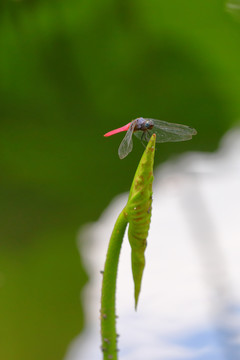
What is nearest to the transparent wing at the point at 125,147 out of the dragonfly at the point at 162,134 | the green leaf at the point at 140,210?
the dragonfly at the point at 162,134

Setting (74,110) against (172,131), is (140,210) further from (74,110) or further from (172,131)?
(74,110)

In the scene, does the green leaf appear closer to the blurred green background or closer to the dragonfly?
the dragonfly

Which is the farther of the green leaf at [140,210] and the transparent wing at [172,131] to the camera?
the transparent wing at [172,131]

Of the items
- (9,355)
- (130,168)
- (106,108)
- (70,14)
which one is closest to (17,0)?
(70,14)

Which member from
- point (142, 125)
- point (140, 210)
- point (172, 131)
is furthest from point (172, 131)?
point (140, 210)

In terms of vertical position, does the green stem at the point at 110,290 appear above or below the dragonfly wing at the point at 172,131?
below

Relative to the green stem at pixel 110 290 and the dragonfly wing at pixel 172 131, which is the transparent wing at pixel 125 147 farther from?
the green stem at pixel 110 290

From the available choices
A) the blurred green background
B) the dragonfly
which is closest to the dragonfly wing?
the dragonfly
